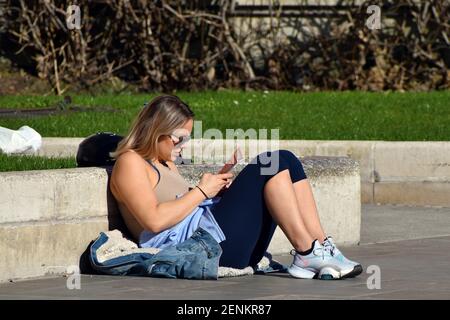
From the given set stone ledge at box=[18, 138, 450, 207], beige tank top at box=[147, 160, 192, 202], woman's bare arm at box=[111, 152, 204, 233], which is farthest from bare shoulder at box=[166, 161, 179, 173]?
stone ledge at box=[18, 138, 450, 207]

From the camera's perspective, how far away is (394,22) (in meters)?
16.0

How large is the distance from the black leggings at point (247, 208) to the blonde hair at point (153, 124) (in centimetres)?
45

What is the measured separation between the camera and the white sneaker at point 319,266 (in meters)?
6.77

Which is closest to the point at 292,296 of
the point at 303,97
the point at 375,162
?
the point at 375,162

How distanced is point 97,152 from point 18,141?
178cm

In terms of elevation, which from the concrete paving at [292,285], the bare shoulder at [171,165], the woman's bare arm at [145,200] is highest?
the bare shoulder at [171,165]

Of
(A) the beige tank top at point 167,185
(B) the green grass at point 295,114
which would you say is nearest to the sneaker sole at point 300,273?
(A) the beige tank top at point 167,185

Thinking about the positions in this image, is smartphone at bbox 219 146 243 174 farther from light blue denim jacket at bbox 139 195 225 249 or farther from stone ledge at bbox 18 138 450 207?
stone ledge at bbox 18 138 450 207

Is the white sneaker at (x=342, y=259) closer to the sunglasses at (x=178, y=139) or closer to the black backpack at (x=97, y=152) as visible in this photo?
the sunglasses at (x=178, y=139)

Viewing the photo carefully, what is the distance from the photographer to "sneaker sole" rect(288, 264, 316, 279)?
22.4 ft

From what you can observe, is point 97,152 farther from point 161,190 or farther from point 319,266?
point 319,266

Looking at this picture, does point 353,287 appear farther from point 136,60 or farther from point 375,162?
point 136,60

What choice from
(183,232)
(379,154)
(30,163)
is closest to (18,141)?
(30,163)
